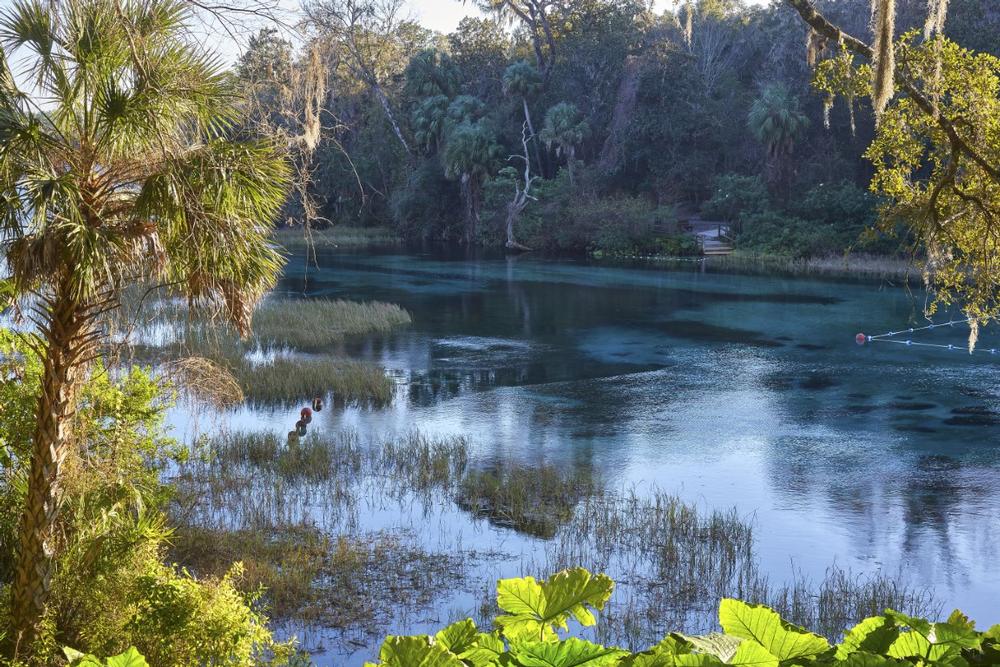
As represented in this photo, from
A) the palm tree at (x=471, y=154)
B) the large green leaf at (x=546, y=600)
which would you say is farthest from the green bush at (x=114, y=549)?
the palm tree at (x=471, y=154)

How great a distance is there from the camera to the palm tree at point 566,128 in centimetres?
5616

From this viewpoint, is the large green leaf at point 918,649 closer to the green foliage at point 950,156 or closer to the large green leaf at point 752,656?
the large green leaf at point 752,656

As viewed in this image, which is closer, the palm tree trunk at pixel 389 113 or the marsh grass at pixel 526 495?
the marsh grass at pixel 526 495

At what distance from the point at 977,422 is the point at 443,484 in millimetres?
9627

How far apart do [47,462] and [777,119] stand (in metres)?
47.3

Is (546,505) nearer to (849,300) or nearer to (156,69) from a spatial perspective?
(156,69)

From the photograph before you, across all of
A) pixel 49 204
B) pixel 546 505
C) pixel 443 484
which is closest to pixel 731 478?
pixel 546 505

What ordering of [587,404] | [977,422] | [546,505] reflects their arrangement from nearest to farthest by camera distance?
[546,505] → [977,422] → [587,404]

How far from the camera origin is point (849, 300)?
34.2m

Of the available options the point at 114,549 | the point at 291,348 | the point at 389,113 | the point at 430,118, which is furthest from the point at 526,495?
the point at 389,113

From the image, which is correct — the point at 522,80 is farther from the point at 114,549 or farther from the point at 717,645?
the point at 717,645

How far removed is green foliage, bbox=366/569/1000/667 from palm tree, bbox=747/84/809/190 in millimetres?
49647

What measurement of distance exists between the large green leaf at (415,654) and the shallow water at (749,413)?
7952 mm

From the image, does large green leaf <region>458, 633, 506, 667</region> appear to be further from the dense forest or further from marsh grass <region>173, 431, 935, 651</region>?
the dense forest
